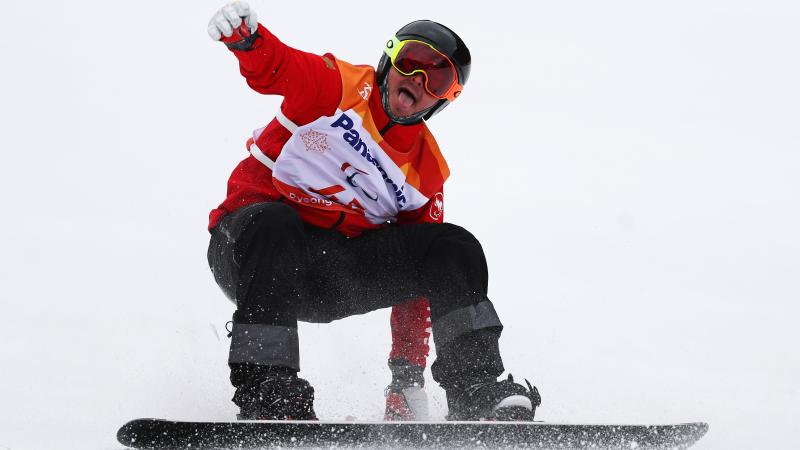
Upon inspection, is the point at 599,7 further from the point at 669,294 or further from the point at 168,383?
the point at 168,383

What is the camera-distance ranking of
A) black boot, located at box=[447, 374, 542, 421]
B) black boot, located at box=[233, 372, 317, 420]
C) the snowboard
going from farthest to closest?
black boot, located at box=[447, 374, 542, 421] < black boot, located at box=[233, 372, 317, 420] < the snowboard

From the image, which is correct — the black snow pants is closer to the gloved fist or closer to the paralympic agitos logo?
the paralympic agitos logo

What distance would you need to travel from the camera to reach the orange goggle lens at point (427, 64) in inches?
136

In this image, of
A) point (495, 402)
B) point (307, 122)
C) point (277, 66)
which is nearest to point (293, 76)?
point (277, 66)

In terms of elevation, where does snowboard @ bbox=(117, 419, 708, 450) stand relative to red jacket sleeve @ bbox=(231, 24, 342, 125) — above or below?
below

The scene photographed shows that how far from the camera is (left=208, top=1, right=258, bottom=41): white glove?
9.50ft

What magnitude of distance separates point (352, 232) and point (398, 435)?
46.6 inches

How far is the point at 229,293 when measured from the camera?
11.2ft

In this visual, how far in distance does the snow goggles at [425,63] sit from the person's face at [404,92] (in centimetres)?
2

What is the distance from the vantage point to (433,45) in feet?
11.3

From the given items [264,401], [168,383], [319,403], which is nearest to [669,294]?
[319,403]

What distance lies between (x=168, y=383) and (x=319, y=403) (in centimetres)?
58

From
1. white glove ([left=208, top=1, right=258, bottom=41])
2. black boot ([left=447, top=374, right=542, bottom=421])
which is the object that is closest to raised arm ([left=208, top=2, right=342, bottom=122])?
white glove ([left=208, top=1, right=258, bottom=41])

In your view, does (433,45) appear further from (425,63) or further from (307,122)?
(307,122)
